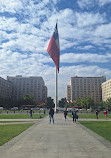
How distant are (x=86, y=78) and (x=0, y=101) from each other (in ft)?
377

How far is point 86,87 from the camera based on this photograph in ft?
631

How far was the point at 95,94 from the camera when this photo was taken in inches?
7451

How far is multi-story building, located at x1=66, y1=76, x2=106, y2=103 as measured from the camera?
18888 centimetres

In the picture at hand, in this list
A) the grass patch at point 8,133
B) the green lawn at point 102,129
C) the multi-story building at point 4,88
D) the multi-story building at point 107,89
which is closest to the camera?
the grass patch at point 8,133

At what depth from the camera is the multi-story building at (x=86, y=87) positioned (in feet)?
620

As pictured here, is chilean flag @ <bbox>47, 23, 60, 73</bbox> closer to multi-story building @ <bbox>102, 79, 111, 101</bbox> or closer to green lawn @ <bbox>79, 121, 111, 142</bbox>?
green lawn @ <bbox>79, 121, 111, 142</bbox>

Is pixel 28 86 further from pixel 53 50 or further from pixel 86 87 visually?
pixel 53 50

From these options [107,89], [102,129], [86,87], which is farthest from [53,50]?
[86,87]

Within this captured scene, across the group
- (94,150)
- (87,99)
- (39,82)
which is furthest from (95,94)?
(94,150)

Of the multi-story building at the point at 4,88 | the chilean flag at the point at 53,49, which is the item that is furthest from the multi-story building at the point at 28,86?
the chilean flag at the point at 53,49

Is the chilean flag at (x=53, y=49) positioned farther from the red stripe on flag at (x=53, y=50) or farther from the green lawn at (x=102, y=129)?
the green lawn at (x=102, y=129)

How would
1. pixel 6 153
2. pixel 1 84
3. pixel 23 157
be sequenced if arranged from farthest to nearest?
pixel 1 84
pixel 6 153
pixel 23 157

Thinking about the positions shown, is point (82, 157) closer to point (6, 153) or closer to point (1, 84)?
point (6, 153)

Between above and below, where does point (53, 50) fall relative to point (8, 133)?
above
